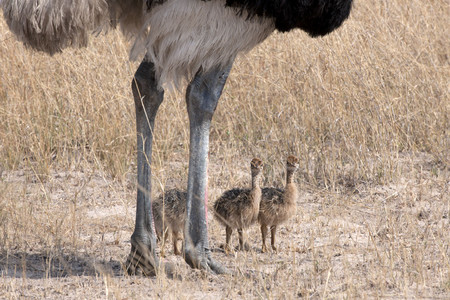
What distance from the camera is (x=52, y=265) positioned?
4586mm

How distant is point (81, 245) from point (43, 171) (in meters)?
1.45

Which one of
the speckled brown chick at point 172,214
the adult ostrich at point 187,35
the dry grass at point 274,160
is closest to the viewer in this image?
the adult ostrich at point 187,35

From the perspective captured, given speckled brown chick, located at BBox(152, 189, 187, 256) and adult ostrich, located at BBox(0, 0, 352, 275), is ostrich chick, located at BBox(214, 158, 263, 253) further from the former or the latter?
adult ostrich, located at BBox(0, 0, 352, 275)

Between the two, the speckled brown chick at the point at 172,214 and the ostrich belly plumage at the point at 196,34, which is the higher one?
the ostrich belly plumage at the point at 196,34

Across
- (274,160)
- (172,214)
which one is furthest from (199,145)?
(274,160)

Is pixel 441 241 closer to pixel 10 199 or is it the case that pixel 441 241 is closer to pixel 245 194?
pixel 245 194

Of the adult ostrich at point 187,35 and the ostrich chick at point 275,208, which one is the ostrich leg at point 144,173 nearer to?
the adult ostrich at point 187,35

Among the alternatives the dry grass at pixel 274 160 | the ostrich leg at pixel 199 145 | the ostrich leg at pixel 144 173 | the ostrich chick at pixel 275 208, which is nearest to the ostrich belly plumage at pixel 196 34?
the ostrich leg at pixel 199 145

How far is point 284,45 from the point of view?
7.68 metres

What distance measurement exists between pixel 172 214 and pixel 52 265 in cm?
84

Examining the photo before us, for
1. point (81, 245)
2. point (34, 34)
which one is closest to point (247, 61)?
point (81, 245)

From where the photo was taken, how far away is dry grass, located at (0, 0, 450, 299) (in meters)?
4.29

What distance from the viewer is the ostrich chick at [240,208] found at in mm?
5051

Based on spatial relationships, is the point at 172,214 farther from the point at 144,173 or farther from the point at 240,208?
the point at 144,173
